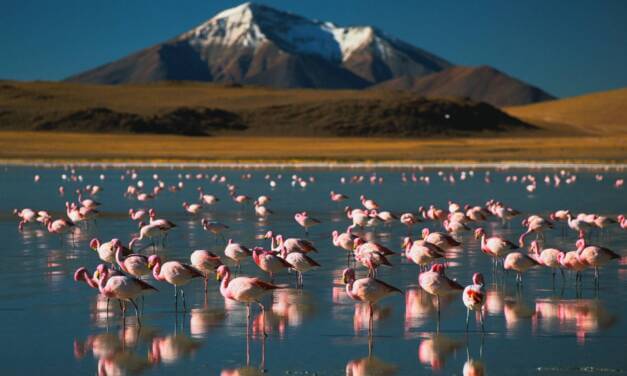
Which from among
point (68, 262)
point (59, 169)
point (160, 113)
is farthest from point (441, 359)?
point (160, 113)

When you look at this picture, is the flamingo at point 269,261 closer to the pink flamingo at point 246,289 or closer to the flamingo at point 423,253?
the flamingo at point 423,253

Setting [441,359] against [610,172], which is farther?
[610,172]

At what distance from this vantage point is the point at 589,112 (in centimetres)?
15088

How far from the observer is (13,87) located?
142 m

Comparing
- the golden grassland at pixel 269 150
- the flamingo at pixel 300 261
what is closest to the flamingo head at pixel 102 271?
the flamingo at pixel 300 261

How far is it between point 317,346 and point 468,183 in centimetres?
3232

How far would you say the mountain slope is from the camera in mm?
137000

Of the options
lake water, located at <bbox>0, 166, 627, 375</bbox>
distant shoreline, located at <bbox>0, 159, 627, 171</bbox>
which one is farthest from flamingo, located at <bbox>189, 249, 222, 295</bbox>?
distant shoreline, located at <bbox>0, 159, 627, 171</bbox>

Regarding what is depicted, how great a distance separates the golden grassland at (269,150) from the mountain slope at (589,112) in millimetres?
49120

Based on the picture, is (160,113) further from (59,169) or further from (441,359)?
(441,359)

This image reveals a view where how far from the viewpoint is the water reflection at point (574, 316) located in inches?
456

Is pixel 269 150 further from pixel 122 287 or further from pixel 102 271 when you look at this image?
pixel 122 287

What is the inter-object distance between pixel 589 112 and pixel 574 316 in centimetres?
14460

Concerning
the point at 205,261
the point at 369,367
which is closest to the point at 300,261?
the point at 205,261
